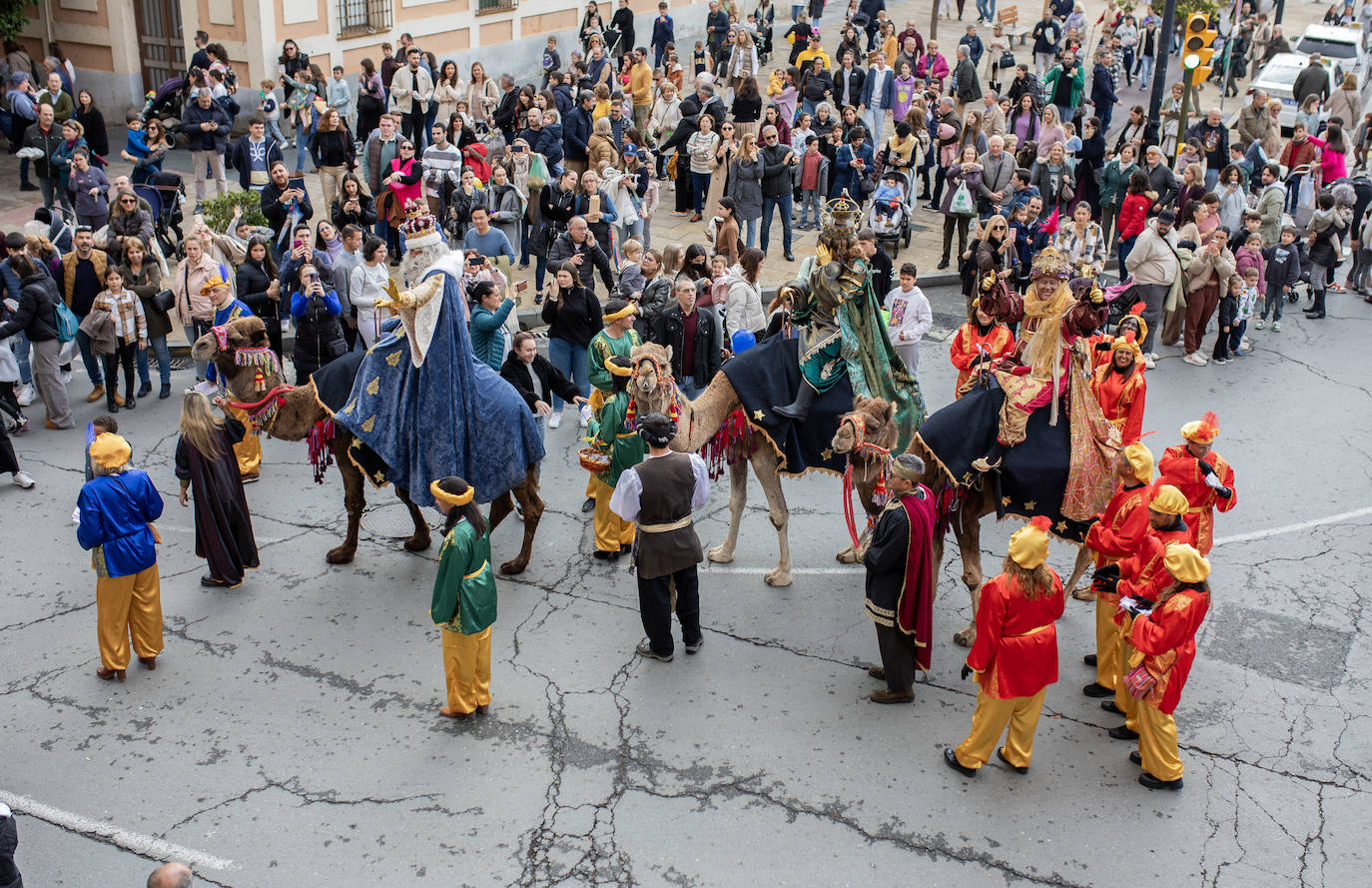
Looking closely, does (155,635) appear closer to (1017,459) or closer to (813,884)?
(813,884)

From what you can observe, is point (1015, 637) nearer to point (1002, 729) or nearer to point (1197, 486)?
point (1002, 729)

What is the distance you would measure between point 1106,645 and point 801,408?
2.52 metres

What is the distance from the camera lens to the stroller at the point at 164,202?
14977 millimetres

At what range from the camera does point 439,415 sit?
8.74 metres

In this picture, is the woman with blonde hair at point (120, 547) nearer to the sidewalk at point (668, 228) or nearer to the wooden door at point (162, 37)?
the sidewalk at point (668, 228)

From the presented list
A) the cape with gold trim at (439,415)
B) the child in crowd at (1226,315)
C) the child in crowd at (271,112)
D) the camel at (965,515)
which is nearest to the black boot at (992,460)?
the camel at (965,515)

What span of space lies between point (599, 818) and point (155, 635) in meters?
3.19

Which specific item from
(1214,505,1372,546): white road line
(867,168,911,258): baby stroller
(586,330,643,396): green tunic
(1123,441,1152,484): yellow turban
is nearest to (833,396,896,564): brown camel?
(1123,441,1152,484): yellow turban

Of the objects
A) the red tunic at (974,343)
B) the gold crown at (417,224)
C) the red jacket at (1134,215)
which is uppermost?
the gold crown at (417,224)

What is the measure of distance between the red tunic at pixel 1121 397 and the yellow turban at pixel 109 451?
6.69 meters

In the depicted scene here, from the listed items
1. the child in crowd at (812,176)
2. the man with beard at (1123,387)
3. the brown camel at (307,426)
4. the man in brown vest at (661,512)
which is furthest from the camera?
the child in crowd at (812,176)

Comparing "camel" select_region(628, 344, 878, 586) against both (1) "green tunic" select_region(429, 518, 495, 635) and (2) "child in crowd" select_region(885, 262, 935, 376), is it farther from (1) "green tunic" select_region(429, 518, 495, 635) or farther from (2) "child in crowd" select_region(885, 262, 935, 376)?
(2) "child in crowd" select_region(885, 262, 935, 376)

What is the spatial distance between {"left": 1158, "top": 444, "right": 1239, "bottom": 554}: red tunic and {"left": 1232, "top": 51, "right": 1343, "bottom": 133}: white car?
1792 cm

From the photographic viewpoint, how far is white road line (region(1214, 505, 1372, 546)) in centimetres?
1005
